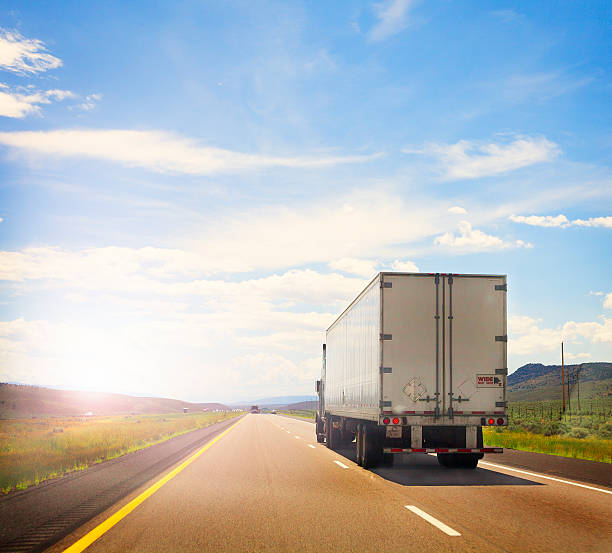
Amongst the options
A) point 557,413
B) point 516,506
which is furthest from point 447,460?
point 557,413

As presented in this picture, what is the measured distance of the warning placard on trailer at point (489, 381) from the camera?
1330 cm

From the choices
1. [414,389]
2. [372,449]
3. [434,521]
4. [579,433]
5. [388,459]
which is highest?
[414,389]

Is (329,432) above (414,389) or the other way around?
the other way around

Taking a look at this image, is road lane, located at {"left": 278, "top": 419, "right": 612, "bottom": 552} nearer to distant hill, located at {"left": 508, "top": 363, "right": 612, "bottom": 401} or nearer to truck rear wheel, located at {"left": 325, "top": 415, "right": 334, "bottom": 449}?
truck rear wheel, located at {"left": 325, "top": 415, "right": 334, "bottom": 449}

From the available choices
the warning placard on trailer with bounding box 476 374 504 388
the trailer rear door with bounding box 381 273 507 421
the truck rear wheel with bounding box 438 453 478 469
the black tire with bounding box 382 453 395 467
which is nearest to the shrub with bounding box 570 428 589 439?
the truck rear wheel with bounding box 438 453 478 469

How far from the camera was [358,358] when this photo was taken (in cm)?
1597

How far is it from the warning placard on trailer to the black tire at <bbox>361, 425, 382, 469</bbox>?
2524 millimetres

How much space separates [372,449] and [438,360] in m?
2.62

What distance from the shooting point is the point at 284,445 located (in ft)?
76.6

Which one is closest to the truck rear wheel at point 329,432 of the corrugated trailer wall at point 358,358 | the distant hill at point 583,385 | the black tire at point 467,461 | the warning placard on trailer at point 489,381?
the corrugated trailer wall at point 358,358

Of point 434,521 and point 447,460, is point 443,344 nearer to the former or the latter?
point 447,460

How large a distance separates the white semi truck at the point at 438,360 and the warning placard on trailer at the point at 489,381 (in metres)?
0.02

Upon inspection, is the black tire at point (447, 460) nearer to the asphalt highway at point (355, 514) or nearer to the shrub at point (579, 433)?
the asphalt highway at point (355, 514)

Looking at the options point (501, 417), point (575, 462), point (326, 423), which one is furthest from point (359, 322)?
point (326, 423)
